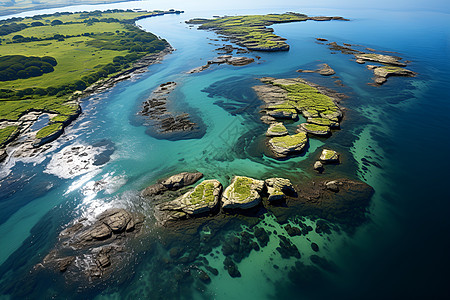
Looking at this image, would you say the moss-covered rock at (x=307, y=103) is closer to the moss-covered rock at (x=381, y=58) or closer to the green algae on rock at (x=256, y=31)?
the moss-covered rock at (x=381, y=58)

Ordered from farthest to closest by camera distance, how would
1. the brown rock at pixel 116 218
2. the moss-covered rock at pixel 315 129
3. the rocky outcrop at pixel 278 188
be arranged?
the moss-covered rock at pixel 315 129 < the rocky outcrop at pixel 278 188 < the brown rock at pixel 116 218

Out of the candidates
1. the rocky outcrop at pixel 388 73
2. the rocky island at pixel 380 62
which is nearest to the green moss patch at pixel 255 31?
the rocky island at pixel 380 62

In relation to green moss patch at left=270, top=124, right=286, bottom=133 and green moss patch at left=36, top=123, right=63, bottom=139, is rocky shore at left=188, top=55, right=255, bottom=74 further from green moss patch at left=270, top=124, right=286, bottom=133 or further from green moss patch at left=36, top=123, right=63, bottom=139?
green moss patch at left=36, top=123, right=63, bottom=139

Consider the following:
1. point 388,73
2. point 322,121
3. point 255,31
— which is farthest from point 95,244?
point 255,31

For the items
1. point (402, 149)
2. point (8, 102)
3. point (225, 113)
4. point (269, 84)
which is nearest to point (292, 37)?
point (269, 84)

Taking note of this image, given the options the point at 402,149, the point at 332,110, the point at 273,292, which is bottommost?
the point at 273,292

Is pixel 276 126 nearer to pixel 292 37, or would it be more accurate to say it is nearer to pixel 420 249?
pixel 420 249
